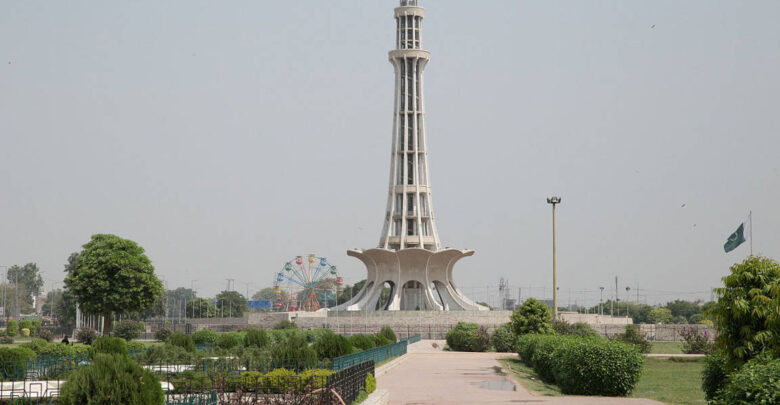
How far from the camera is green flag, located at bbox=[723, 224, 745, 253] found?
29109 mm

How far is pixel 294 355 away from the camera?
63.5 ft

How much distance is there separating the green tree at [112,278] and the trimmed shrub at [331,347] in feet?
58.3

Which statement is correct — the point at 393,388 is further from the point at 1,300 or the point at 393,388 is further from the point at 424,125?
the point at 1,300

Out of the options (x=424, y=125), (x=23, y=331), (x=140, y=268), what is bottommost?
(x=23, y=331)

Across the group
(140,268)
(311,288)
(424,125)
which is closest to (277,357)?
(140,268)

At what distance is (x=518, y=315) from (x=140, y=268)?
16303mm

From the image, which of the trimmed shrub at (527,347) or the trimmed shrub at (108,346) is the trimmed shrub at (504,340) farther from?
the trimmed shrub at (108,346)

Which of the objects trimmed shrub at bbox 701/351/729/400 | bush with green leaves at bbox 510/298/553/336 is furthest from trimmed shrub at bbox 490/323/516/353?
trimmed shrub at bbox 701/351/729/400

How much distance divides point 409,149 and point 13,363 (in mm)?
42969

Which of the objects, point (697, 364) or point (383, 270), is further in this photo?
point (383, 270)

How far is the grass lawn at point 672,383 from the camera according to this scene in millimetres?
17531

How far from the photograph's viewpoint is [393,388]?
19.0 m

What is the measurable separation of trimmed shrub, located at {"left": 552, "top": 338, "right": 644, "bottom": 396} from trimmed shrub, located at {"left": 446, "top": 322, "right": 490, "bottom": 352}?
729 inches

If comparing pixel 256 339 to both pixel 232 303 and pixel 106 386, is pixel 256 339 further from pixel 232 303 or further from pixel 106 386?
pixel 232 303
